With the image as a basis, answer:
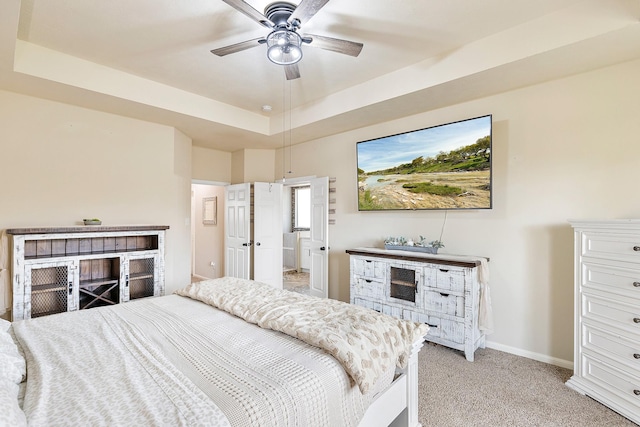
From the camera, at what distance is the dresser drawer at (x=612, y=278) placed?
2.08 m

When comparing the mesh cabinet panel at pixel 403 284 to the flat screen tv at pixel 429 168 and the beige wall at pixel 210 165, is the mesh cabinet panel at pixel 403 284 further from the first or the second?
the beige wall at pixel 210 165

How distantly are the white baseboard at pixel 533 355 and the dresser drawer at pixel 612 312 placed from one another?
646mm

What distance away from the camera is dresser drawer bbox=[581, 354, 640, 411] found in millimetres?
2029

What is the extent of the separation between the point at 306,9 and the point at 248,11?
1.16 feet

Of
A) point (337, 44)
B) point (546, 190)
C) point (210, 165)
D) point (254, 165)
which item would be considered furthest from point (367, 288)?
point (210, 165)

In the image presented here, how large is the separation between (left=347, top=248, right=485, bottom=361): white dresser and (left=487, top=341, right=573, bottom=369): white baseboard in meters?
0.13

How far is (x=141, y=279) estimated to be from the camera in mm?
3645

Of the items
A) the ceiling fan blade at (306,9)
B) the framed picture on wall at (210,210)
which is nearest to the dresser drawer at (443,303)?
the ceiling fan blade at (306,9)

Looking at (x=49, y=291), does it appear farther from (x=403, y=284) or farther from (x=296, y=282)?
(x=296, y=282)

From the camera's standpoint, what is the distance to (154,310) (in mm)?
2074

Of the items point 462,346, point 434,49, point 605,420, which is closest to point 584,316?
point 605,420

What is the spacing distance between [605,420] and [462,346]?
103 centimetres

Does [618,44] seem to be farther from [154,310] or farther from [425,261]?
[154,310]

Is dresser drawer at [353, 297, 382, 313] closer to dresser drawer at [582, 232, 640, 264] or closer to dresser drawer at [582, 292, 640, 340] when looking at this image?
dresser drawer at [582, 292, 640, 340]
